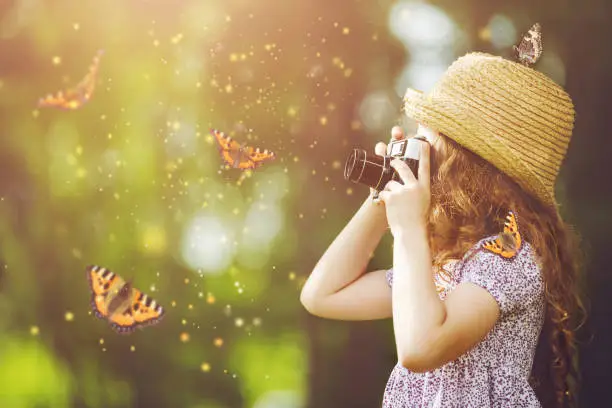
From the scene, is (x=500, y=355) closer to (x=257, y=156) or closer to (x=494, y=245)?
(x=494, y=245)

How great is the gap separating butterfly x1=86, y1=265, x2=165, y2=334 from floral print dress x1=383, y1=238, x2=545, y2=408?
2.81ft

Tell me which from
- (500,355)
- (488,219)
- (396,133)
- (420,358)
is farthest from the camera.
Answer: (396,133)

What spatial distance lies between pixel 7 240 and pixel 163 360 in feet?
1.73

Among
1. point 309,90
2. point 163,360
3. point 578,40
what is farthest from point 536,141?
point 163,360

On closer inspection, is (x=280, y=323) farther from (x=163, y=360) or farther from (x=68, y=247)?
(x=68, y=247)

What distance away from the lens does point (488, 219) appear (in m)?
1.20

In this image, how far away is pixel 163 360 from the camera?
5.57 feet

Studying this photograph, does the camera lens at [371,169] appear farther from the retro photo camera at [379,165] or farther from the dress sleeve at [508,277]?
the dress sleeve at [508,277]

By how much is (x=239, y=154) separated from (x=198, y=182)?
13 cm

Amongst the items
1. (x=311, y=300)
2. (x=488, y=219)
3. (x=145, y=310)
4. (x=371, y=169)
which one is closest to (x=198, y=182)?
(x=145, y=310)

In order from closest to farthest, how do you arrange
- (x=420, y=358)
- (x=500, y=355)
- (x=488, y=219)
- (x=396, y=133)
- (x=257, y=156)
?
(x=420, y=358) → (x=500, y=355) → (x=488, y=219) → (x=396, y=133) → (x=257, y=156)

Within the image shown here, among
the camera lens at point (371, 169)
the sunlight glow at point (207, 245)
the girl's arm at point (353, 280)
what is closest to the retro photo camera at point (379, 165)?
the camera lens at point (371, 169)

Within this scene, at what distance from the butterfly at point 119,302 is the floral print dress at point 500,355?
86cm

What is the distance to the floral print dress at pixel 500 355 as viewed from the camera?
1.04m
